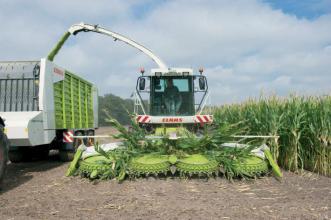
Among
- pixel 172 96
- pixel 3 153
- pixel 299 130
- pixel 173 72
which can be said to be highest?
pixel 173 72

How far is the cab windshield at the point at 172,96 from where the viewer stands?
371 inches

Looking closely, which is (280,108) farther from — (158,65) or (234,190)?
(158,65)

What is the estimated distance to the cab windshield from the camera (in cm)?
942

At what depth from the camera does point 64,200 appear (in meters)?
5.23

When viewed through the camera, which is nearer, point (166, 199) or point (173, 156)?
point (166, 199)

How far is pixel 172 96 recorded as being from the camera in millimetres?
9523

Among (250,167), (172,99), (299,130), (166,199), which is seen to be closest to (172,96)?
(172,99)

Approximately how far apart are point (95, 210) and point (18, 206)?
3.69 ft

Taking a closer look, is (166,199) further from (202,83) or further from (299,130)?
(202,83)

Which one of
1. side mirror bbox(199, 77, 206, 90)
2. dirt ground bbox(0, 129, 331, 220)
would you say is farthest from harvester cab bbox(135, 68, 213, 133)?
dirt ground bbox(0, 129, 331, 220)

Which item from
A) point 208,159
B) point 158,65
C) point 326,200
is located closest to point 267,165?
point 208,159

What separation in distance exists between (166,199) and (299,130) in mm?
4304

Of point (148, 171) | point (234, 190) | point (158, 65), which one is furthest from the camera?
point (158, 65)

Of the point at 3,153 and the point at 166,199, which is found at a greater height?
the point at 3,153
